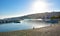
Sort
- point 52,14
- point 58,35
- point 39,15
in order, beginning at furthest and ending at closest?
1. point 52,14
2. point 39,15
3. point 58,35

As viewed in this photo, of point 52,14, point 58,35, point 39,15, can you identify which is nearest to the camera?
point 58,35

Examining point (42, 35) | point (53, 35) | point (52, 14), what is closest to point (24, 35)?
point (42, 35)

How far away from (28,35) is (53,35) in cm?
74

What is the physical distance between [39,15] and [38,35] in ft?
8.32

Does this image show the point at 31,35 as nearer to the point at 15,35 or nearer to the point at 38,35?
the point at 38,35

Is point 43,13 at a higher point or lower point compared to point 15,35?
higher

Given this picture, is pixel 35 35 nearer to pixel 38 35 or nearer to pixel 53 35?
pixel 38 35

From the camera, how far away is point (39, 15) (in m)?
5.56

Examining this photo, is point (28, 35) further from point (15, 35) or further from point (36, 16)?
point (36, 16)

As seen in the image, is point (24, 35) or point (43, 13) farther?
point (43, 13)

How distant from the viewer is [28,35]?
314 cm

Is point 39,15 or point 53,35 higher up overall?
point 39,15

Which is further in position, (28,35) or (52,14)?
→ (52,14)

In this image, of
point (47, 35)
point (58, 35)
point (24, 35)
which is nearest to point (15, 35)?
point (24, 35)
